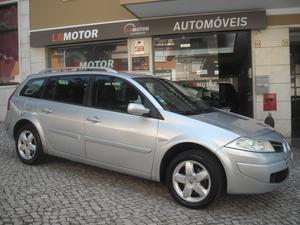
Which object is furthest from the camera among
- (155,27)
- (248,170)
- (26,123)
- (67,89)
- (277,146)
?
(155,27)

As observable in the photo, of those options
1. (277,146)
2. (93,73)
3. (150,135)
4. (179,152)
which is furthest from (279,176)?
(93,73)

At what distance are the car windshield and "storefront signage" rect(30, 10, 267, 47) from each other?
15.2 feet

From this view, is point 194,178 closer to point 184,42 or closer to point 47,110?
point 47,110

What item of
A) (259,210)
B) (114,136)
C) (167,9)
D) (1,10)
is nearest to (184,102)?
(114,136)

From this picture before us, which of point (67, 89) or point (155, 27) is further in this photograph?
point (155, 27)

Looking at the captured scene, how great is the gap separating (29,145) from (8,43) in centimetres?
806

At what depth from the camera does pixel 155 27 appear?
1129 centimetres

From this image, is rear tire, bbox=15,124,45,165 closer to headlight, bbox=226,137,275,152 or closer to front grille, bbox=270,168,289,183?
headlight, bbox=226,137,275,152

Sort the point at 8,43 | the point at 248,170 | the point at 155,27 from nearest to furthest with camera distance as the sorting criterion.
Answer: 1. the point at 248,170
2. the point at 155,27
3. the point at 8,43

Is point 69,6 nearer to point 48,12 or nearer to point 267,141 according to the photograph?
point 48,12

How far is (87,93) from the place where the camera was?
6477mm

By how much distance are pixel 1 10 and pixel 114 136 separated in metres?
10.3

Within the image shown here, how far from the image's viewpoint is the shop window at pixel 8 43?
1401 cm

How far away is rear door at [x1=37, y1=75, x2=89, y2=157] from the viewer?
640cm
